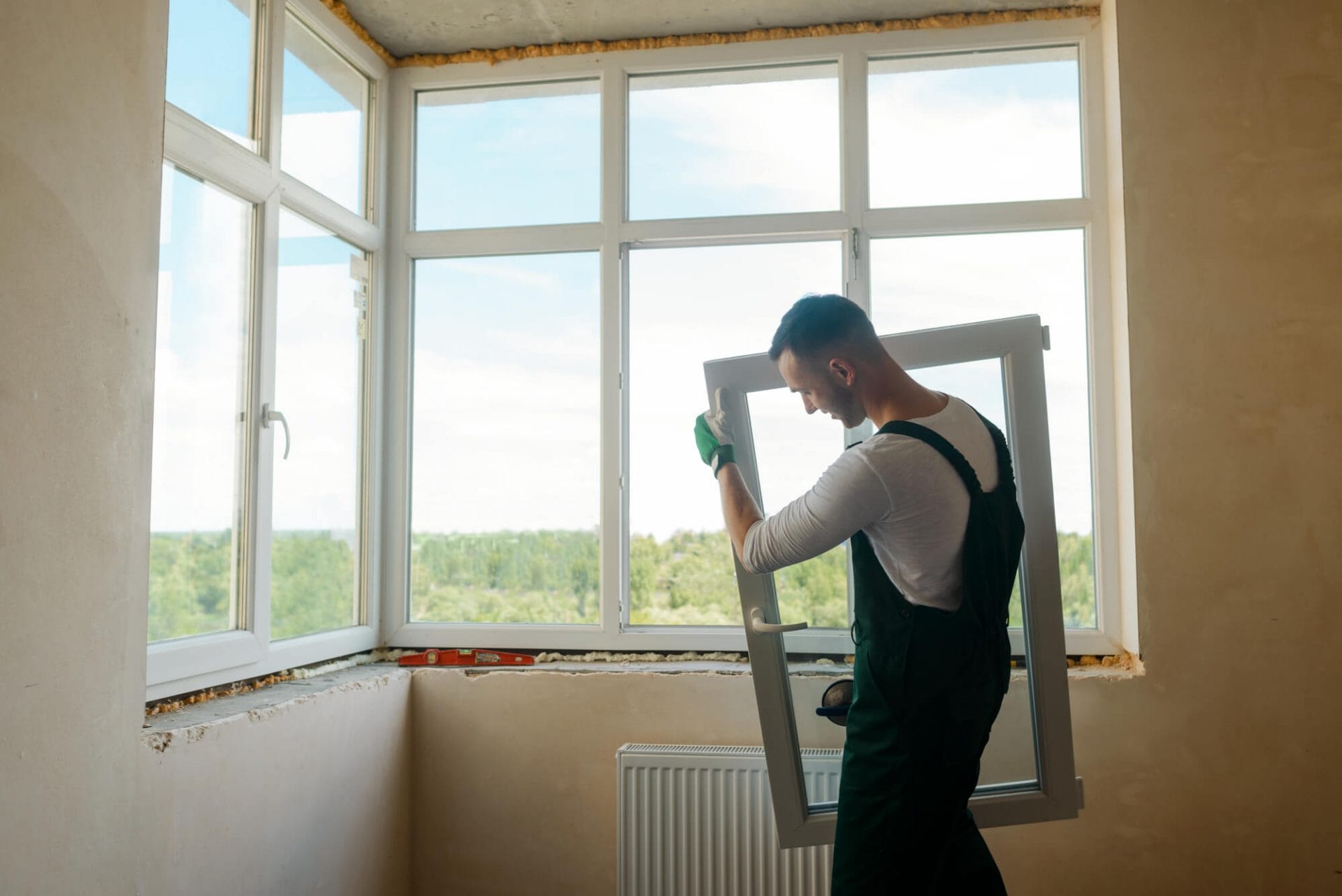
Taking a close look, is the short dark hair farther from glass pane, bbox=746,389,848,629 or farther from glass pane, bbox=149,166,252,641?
glass pane, bbox=149,166,252,641

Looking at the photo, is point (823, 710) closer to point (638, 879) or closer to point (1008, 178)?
point (638, 879)

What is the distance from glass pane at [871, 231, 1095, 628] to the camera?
2.86 m

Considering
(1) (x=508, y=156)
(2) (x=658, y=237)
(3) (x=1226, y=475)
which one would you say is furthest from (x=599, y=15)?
(3) (x=1226, y=475)

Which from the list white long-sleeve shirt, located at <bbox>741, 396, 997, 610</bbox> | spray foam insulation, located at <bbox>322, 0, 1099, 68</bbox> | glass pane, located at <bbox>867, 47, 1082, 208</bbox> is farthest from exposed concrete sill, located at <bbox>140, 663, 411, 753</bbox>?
glass pane, located at <bbox>867, 47, 1082, 208</bbox>

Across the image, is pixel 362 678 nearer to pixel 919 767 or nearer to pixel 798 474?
pixel 798 474

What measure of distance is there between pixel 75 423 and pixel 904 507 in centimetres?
139

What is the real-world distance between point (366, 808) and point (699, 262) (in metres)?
1.77

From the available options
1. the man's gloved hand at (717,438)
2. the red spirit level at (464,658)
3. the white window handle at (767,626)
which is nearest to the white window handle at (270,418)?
the red spirit level at (464,658)

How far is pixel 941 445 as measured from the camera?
1736 mm

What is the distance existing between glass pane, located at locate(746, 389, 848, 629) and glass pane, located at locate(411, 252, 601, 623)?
66cm

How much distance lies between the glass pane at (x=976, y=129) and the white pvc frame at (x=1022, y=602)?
1.08 meters

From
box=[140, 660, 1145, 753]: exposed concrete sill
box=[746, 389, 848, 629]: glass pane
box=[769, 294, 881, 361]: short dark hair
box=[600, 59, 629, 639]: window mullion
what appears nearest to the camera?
box=[769, 294, 881, 361]: short dark hair

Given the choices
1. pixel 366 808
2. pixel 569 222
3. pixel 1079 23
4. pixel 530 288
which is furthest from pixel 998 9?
pixel 366 808

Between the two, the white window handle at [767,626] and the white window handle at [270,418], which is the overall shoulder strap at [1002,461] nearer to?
the white window handle at [767,626]
